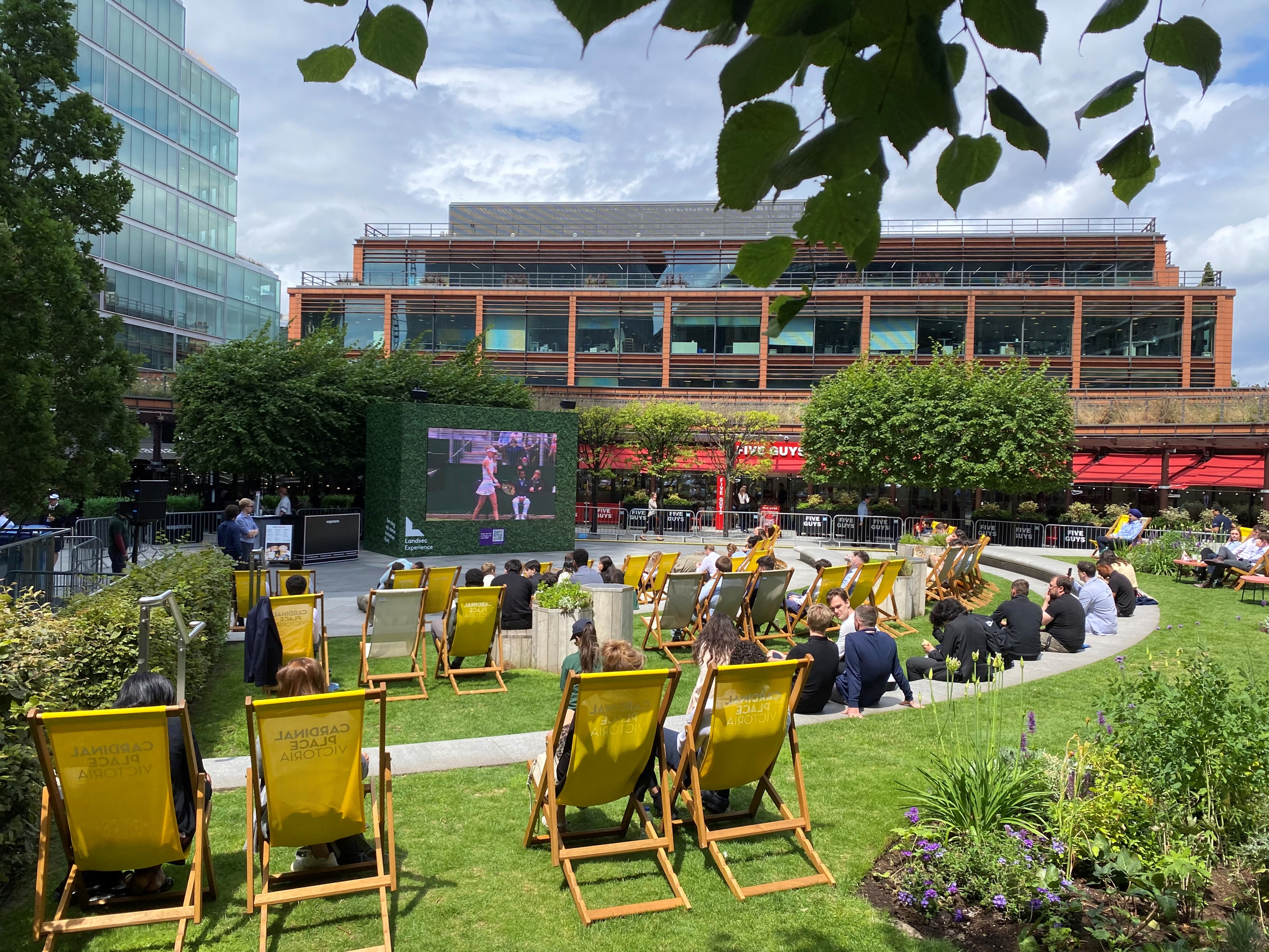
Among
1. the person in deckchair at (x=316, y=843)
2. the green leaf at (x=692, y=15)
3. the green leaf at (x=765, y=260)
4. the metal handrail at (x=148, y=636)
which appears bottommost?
the person in deckchair at (x=316, y=843)

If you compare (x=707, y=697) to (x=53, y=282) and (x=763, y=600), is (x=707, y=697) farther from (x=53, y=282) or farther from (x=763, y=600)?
(x=53, y=282)

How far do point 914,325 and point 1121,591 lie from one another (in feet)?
128

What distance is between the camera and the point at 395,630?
833cm

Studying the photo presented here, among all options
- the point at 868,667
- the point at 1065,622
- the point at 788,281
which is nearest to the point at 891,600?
the point at 1065,622

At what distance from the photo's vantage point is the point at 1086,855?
4023mm

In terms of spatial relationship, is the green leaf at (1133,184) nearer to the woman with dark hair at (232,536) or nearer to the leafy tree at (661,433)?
the woman with dark hair at (232,536)

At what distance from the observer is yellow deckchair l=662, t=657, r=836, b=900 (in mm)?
4277

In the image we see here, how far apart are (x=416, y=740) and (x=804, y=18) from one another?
6534mm

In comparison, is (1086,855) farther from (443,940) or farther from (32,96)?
(32,96)

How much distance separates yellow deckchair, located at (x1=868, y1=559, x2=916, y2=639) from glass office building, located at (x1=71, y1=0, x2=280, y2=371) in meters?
37.4

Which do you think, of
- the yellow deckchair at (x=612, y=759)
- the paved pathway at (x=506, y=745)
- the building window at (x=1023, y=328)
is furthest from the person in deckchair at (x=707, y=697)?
the building window at (x=1023, y=328)

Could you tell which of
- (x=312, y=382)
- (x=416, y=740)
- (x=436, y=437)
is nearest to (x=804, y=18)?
(x=416, y=740)

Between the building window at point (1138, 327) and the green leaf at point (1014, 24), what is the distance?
5320cm

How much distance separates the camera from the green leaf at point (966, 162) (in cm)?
155
